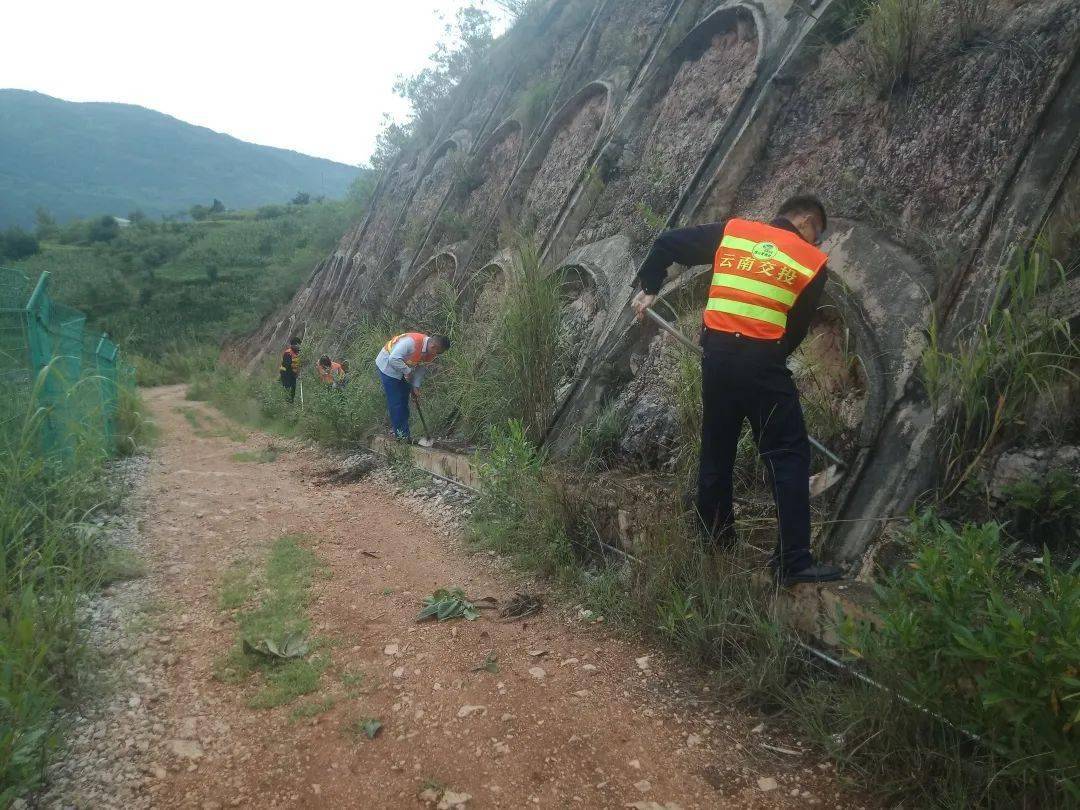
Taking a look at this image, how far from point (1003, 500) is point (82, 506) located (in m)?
4.86

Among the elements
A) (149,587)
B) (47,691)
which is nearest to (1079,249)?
(47,691)

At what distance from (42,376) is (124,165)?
9422cm

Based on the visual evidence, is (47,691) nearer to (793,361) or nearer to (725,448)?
(725,448)

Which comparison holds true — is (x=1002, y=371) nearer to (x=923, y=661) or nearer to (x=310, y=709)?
(x=923, y=661)

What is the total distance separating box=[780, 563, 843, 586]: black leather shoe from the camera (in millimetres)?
2609

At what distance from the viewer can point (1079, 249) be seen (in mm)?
2791

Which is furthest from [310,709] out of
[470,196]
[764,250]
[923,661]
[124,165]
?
[124,165]

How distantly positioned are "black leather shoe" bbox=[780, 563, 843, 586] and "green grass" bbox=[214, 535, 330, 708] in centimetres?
186

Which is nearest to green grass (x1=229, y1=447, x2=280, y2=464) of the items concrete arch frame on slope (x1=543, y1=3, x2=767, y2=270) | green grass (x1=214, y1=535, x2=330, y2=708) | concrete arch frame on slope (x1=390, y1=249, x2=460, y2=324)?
concrete arch frame on slope (x1=390, y1=249, x2=460, y2=324)

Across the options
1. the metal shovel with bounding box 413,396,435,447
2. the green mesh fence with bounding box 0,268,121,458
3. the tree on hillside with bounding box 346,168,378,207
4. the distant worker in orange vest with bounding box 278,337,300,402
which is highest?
the tree on hillside with bounding box 346,168,378,207

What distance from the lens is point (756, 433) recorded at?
292 centimetres

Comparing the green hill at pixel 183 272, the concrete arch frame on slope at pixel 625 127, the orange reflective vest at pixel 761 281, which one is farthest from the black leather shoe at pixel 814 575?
the green hill at pixel 183 272

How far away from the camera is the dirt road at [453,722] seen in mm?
2096

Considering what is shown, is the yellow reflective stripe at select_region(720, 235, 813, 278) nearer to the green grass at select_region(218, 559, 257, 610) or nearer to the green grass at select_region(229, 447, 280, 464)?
the green grass at select_region(218, 559, 257, 610)
